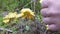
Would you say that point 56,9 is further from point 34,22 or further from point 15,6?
point 15,6

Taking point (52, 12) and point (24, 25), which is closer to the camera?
point (52, 12)

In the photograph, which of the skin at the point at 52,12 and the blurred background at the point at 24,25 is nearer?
the skin at the point at 52,12

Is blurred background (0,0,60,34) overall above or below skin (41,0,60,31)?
below

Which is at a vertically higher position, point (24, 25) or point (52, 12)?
point (52, 12)

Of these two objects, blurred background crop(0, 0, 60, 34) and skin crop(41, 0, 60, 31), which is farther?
blurred background crop(0, 0, 60, 34)

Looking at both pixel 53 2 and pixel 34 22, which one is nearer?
pixel 53 2

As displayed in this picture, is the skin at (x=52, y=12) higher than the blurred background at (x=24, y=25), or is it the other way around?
the skin at (x=52, y=12)

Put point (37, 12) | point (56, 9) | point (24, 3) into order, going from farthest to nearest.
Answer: point (24, 3), point (37, 12), point (56, 9)

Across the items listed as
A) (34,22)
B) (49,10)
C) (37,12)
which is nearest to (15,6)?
(37,12)
